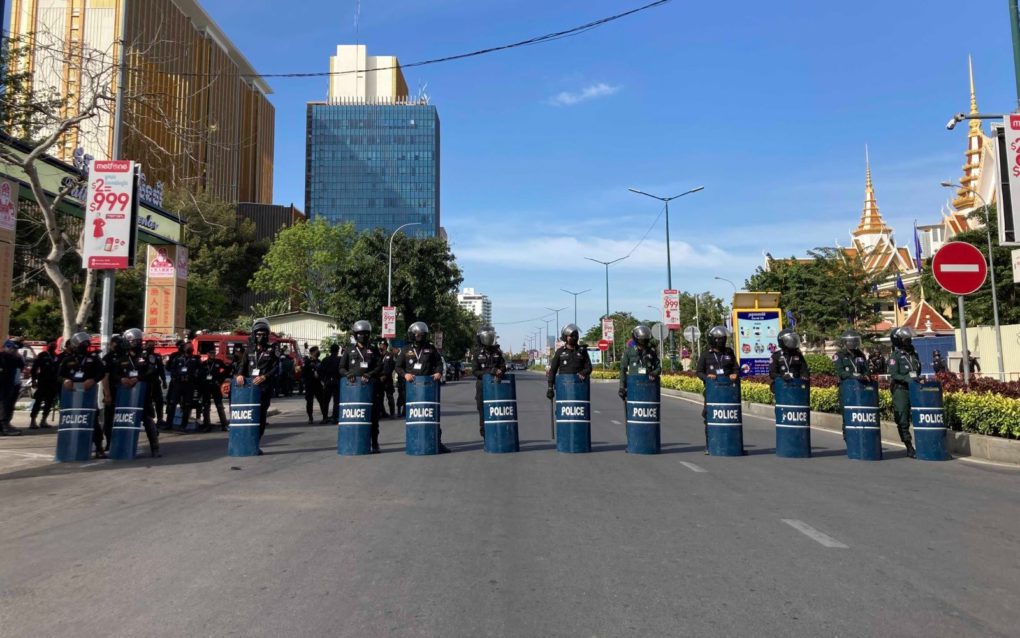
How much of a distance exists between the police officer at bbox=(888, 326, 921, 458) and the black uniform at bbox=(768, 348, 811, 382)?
134 centimetres

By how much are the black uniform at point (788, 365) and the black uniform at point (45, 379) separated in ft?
46.1

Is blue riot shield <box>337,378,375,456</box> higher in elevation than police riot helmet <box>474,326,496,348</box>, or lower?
lower

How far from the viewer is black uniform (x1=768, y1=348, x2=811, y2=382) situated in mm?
11117

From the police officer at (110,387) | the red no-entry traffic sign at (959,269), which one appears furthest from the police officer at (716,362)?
the police officer at (110,387)

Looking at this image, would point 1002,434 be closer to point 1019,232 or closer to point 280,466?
point 1019,232

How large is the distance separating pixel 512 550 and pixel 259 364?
23.0ft

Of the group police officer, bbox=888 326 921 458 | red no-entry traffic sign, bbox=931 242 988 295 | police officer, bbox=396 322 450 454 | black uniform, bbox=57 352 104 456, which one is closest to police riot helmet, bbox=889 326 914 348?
police officer, bbox=888 326 921 458

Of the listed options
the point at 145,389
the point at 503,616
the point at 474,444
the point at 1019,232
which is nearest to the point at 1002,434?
the point at 1019,232

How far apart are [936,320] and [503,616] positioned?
4638cm

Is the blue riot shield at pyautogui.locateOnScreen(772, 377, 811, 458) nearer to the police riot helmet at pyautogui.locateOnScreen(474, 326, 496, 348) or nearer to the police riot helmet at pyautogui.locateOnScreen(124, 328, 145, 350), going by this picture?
the police riot helmet at pyautogui.locateOnScreen(474, 326, 496, 348)

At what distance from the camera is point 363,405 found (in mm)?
11148

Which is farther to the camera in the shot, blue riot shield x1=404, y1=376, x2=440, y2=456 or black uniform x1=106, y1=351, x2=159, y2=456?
black uniform x1=106, y1=351, x2=159, y2=456

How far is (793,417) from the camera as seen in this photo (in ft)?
35.5

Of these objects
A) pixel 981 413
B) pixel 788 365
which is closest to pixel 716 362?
pixel 788 365
